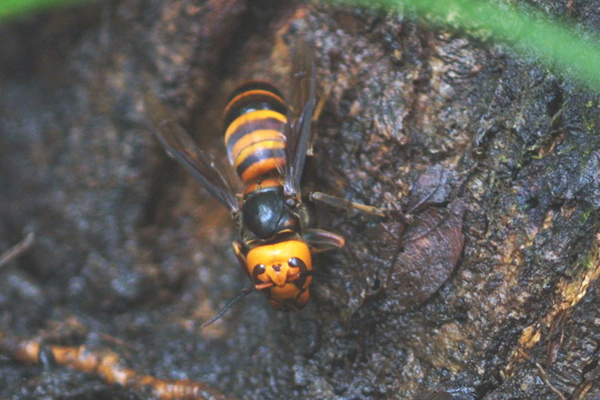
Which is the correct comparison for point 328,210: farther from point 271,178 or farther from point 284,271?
point 284,271

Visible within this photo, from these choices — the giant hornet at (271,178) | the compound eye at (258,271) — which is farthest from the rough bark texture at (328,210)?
the compound eye at (258,271)

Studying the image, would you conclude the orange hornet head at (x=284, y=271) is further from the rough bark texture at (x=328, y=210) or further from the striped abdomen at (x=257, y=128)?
the striped abdomen at (x=257, y=128)

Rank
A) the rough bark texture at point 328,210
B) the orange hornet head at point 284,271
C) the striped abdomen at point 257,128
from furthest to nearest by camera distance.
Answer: the striped abdomen at point 257,128, the orange hornet head at point 284,271, the rough bark texture at point 328,210

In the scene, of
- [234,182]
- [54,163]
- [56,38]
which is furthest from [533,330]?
[56,38]

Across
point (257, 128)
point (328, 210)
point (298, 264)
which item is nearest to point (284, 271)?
point (298, 264)

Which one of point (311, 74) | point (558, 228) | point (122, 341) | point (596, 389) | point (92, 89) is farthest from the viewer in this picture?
point (92, 89)

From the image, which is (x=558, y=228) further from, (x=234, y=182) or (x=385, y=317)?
(x=234, y=182)
